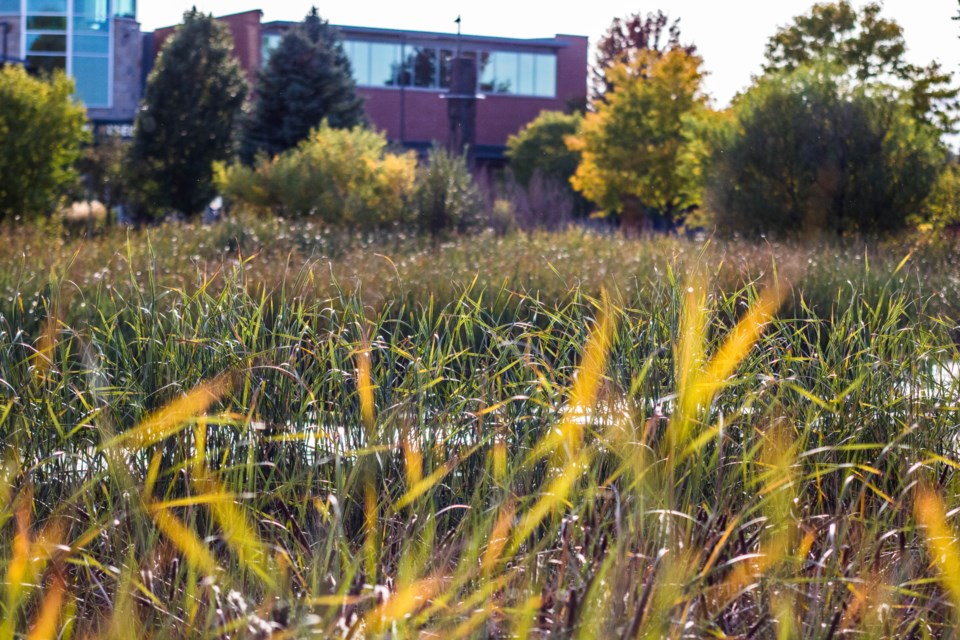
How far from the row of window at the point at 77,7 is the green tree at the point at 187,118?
11037 millimetres

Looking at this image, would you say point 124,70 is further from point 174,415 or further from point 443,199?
point 174,415

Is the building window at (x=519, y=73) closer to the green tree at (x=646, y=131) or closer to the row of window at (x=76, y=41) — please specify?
the row of window at (x=76, y=41)

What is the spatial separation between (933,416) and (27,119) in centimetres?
1669

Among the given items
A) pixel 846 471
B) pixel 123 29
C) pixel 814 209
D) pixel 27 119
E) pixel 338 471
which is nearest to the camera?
pixel 338 471

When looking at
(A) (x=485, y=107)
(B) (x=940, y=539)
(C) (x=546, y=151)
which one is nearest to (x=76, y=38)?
(A) (x=485, y=107)

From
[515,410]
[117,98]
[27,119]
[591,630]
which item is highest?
[117,98]

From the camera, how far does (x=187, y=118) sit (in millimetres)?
31375

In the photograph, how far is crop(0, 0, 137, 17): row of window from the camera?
133 feet

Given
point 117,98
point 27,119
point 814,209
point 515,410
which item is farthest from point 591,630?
point 117,98

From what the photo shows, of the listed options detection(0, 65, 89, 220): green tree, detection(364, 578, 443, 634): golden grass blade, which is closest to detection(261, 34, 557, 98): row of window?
detection(0, 65, 89, 220): green tree

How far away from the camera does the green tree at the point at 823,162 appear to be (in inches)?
611

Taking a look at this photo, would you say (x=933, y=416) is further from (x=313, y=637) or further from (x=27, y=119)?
(x=27, y=119)

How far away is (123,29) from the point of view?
1636 inches

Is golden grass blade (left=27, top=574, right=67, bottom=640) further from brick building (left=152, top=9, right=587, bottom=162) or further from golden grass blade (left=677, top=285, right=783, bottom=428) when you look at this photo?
brick building (left=152, top=9, right=587, bottom=162)
